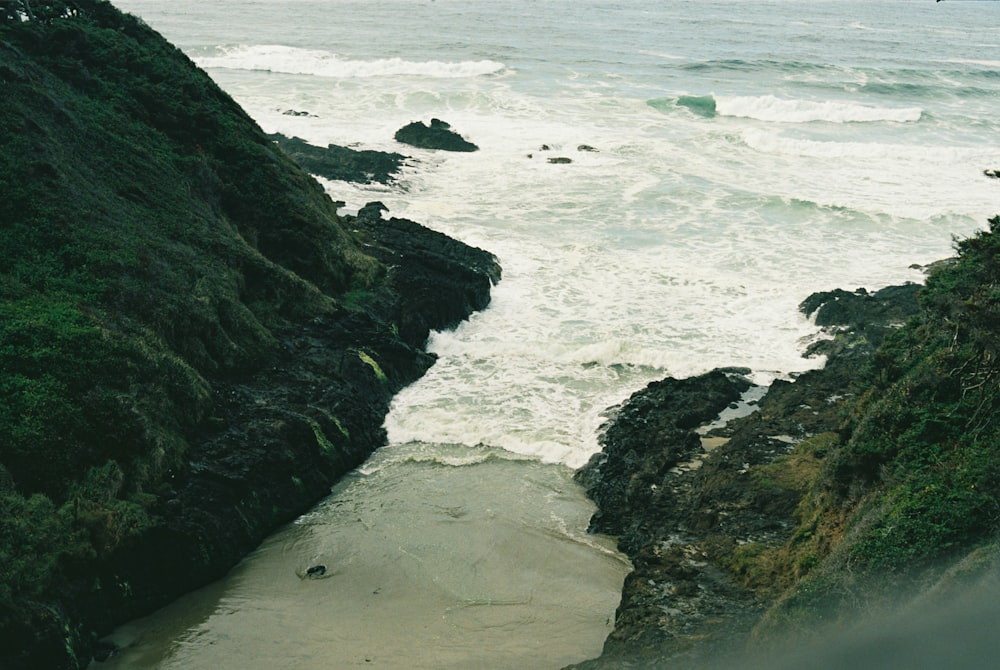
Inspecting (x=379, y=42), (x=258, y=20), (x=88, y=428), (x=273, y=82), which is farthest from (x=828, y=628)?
(x=258, y=20)

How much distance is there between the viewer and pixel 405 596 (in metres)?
10.6

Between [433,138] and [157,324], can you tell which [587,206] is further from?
[157,324]

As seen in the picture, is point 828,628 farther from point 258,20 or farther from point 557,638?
point 258,20

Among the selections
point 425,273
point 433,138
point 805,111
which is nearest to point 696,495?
point 425,273

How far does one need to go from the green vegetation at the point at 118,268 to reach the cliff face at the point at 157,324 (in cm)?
3

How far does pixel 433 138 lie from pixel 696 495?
25.6 m

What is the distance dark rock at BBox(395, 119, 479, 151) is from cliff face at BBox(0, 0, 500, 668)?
44.7ft

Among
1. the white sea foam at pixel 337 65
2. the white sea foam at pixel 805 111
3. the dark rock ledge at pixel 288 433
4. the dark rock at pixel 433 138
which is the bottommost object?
the dark rock ledge at pixel 288 433

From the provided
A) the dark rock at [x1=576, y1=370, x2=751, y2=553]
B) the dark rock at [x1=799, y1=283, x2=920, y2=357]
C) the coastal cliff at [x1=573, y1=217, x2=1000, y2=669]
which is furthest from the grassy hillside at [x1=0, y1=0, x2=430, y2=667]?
the dark rock at [x1=799, y1=283, x2=920, y2=357]

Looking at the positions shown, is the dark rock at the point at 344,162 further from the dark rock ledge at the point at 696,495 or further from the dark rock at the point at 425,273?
the dark rock ledge at the point at 696,495

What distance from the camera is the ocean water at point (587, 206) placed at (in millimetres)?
12359

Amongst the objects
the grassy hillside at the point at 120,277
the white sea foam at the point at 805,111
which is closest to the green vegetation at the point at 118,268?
the grassy hillside at the point at 120,277

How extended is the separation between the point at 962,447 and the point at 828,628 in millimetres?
2695

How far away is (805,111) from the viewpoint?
47.7 meters
